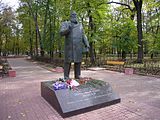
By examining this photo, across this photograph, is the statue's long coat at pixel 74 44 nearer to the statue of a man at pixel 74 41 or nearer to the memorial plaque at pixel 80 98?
the statue of a man at pixel 74 41

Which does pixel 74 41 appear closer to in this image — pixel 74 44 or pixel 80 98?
pixel 74 44

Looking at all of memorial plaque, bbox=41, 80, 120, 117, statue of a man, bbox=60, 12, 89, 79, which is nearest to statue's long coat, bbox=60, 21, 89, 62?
statue of a man, bbox=60, 12, 89, 79

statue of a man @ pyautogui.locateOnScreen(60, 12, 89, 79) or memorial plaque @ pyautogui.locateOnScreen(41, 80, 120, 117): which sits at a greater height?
statue of a man @ pyautogui.locateOnScreen(60, 12, 89, 79)

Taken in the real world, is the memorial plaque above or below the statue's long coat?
below

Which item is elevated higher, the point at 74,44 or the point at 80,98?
the point at 74,44

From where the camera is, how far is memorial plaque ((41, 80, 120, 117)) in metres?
5.69

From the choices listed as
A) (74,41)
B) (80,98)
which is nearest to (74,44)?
(74,41)

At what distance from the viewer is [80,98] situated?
5.99 m

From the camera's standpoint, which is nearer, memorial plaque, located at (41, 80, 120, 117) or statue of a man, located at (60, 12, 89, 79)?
memorial plaque, located at (41, 80, 120, 117)

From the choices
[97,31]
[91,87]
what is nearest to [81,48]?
[91,87]

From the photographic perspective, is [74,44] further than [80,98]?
Yes

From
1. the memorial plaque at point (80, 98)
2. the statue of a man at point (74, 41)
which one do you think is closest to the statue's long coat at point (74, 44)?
the statue of a man at point (74, 41)

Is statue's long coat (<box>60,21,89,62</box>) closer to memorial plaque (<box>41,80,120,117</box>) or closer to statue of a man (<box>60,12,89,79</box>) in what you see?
statue of a man (<box>60,12,89,79</box>)

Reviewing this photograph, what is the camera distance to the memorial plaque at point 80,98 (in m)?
5.69
